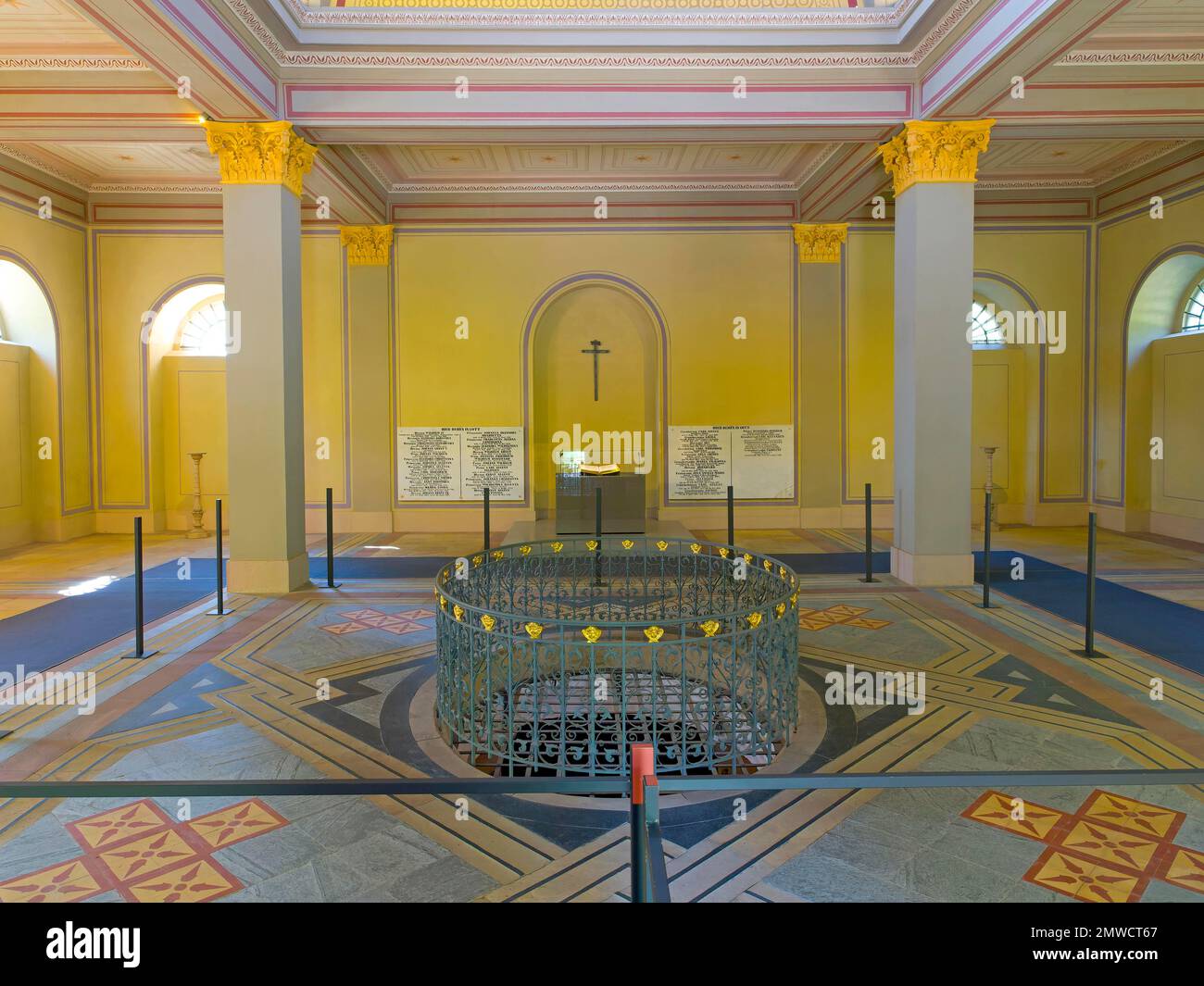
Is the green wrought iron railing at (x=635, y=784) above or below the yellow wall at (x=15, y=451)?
below

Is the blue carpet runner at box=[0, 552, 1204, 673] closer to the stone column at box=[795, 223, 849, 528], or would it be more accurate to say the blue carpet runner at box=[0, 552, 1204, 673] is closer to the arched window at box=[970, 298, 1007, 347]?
the stone column at box=[795, 223, 849, 528]

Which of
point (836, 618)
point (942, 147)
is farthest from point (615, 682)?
point (942, 147)

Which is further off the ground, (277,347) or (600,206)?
(600,206)

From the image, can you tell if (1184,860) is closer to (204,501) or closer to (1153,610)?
(1153,610)

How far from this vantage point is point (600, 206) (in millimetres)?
12500

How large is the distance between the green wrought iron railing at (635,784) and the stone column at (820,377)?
10.9m

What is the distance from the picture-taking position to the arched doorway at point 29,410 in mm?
11156

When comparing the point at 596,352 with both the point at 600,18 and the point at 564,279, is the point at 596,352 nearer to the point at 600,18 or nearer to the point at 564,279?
the point at 564,279

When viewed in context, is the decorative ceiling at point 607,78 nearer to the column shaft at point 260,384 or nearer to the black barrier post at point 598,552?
the column shaft at point 260,384

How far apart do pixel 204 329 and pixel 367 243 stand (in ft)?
9.92

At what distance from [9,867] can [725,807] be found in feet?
9.44

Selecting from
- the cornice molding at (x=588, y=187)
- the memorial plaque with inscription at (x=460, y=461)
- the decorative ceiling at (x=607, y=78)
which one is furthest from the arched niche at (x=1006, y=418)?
the memorial plaque with inscription at (x=460, y=461)

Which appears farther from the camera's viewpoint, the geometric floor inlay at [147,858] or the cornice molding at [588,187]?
the cornice molding at [588,187]

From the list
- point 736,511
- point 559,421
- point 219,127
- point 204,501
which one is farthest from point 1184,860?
point 204,501
